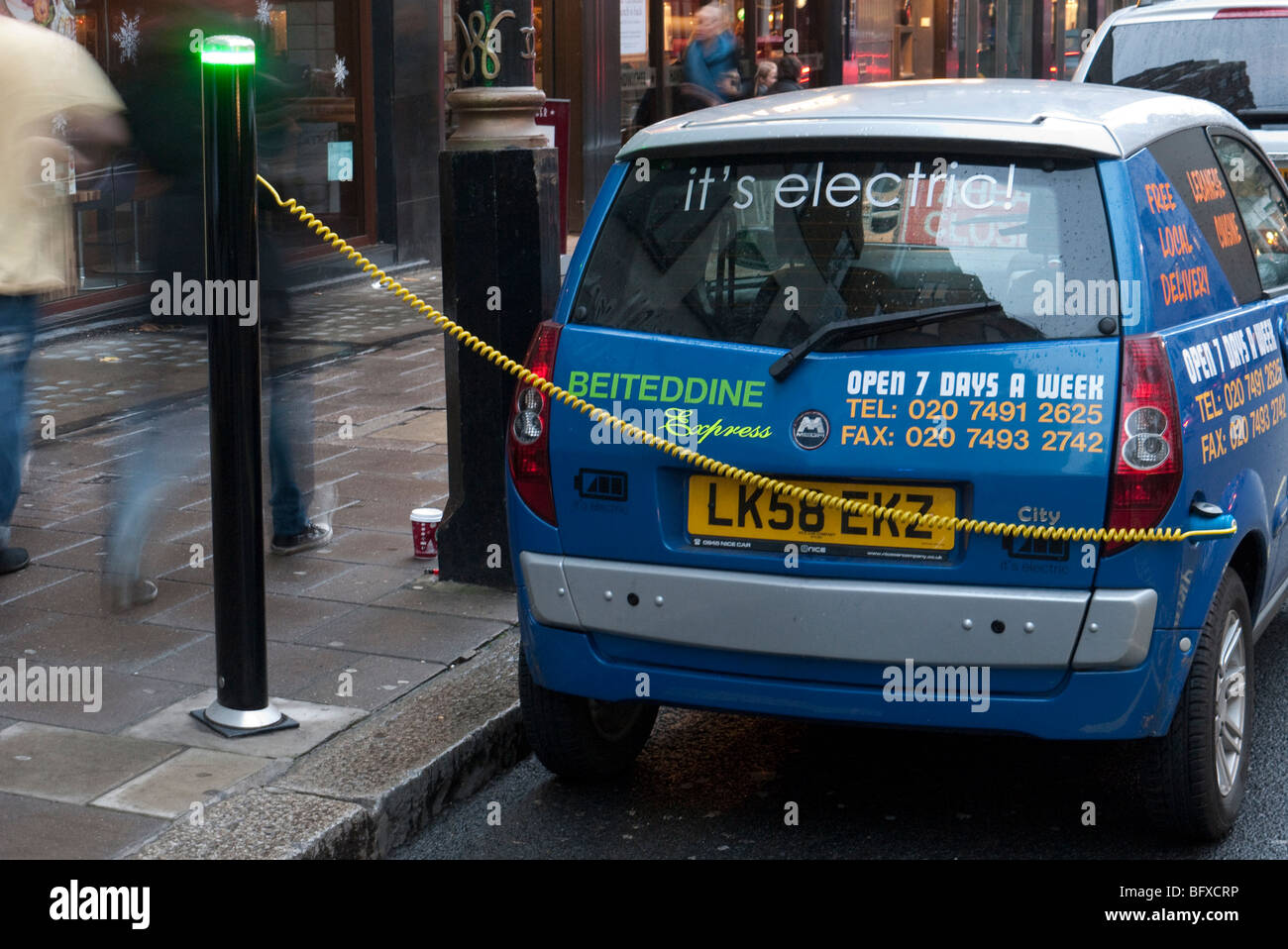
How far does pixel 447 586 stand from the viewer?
5.58m

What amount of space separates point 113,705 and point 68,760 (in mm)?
372

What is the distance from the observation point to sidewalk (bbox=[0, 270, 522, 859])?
12.5 ft

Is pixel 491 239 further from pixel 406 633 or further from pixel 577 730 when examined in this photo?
pixel 577 730

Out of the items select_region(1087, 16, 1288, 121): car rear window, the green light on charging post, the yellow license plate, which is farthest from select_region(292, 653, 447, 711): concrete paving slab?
select_region(1087, 16, 1288, 121): car rear window

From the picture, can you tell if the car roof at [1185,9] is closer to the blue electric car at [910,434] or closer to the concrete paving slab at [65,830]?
the blue electric car at [910,434]

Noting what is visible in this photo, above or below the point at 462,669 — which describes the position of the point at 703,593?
above

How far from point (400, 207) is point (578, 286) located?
935cm

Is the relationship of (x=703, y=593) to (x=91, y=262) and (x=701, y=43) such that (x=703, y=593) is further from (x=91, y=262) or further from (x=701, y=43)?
(x=701, y=43)

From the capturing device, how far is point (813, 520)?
358cm

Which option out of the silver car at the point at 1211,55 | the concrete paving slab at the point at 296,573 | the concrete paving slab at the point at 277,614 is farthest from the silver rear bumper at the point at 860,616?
the silver car at the point at 1211,55

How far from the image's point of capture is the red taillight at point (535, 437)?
3.83 m

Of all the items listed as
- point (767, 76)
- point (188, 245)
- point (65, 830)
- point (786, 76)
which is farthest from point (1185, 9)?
point (65, 830)

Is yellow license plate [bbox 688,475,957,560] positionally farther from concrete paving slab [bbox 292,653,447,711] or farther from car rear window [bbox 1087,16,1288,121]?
car rear window [bbox 1087,16,1288,121]

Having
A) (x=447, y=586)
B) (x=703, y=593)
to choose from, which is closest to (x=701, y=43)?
(x=447, y=586)
